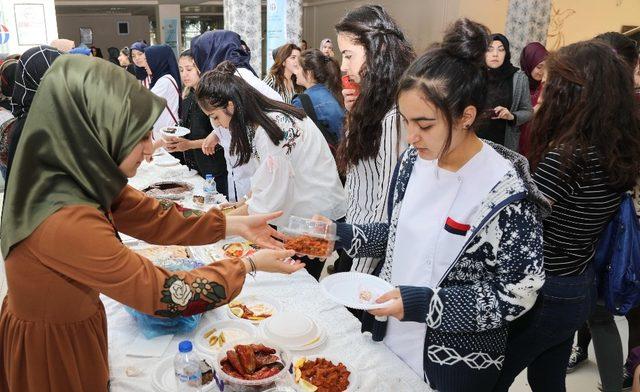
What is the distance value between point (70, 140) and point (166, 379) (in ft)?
2.27

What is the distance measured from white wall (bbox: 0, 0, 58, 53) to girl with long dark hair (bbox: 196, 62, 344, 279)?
2.68m

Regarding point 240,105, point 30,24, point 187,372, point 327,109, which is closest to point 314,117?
point 327,109

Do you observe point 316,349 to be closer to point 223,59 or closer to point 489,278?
point 489,278

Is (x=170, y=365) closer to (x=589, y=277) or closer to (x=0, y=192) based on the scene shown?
Result: (x=589, y=277)

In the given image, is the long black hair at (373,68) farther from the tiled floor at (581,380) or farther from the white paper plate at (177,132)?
the white paper plate at (177,132)

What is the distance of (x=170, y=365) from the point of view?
1.35 meters

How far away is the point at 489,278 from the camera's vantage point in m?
1.21

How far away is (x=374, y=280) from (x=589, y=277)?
0.82m

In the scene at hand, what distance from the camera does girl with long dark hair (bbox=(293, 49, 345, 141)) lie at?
349 cm

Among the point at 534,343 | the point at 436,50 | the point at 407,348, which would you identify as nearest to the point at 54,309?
the point at 407,348

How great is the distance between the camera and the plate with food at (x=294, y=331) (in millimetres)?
1431

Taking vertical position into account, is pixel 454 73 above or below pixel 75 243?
above

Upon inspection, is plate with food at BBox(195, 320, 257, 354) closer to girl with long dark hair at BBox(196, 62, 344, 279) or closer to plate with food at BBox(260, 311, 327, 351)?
plate with food at BBox(260, 311, 327, 351)

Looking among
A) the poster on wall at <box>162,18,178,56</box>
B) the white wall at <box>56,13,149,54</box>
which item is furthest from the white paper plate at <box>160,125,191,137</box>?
the white wall at <box>56,13,149,54</box>
